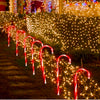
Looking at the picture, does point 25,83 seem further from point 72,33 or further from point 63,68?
point 72,33

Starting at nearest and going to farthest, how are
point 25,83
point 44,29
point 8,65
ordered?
point 25,83 → point 8,65 → point 44,29

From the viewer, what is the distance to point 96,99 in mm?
7430

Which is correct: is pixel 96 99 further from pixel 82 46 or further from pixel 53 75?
pixel 82 46

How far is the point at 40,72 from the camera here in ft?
31.1

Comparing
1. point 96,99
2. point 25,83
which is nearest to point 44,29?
point 25,83

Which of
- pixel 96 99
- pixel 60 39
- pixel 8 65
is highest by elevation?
pixel 60 39

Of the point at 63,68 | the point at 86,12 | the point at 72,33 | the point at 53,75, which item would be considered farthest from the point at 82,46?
the point at 53,75

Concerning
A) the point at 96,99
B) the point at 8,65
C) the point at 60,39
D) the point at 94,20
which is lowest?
the point at 96,99

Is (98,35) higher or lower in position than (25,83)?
higher

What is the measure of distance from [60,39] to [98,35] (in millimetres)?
1678

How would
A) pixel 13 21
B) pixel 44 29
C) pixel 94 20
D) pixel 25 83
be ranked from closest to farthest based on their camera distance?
pixel 25 83 < pixel 94 20 < pixel 44 29 < pixel 13 21

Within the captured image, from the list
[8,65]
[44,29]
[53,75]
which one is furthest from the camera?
[44,29]

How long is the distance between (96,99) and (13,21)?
13.5m

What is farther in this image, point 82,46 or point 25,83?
point 82,46
